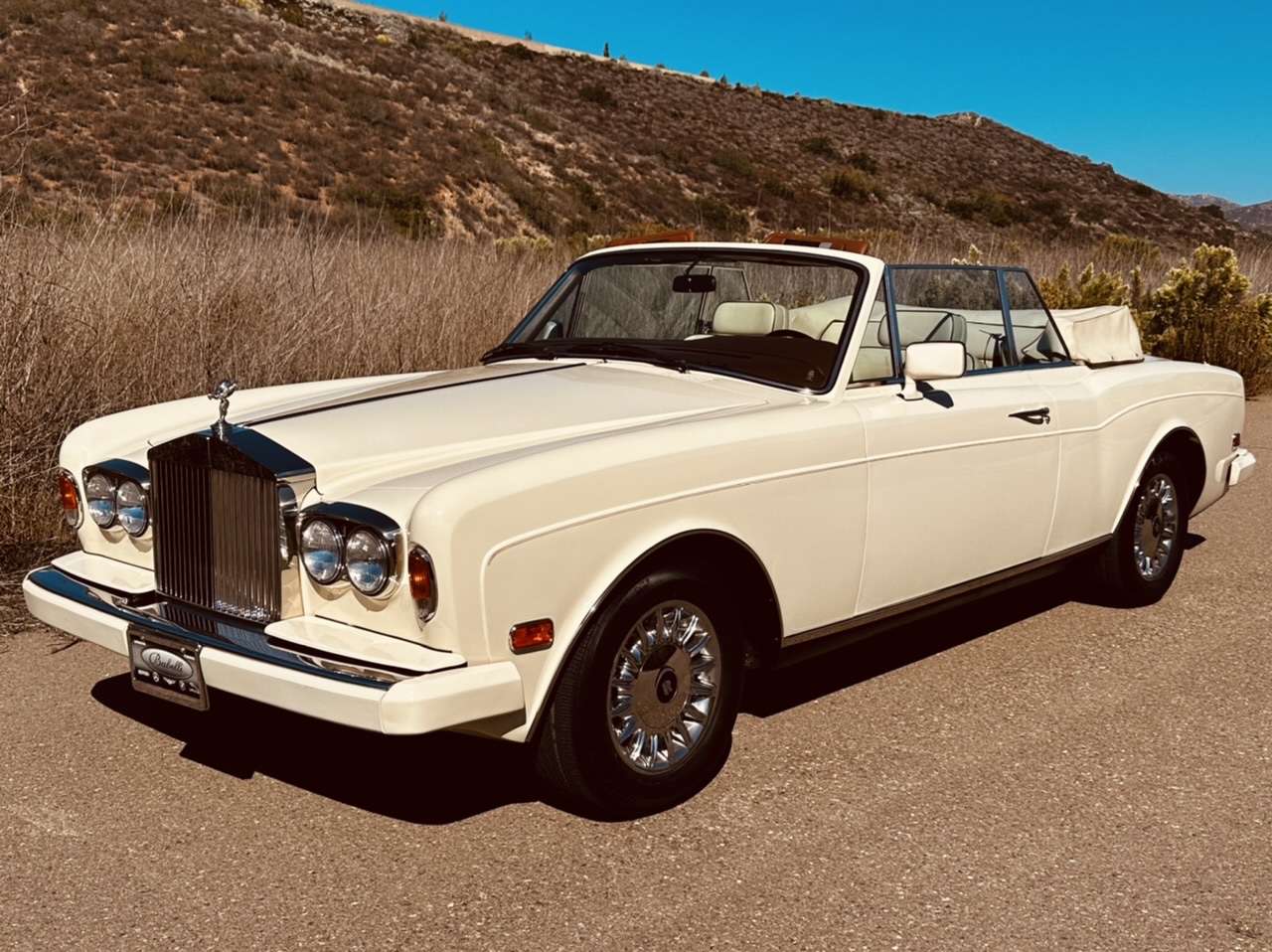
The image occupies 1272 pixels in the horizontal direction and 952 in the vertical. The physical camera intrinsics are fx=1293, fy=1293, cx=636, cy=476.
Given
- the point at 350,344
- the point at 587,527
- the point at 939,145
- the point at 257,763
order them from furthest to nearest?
the point at 939,145, the point at 350,344, the point at 257,763, the point at 587,527

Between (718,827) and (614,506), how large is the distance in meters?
0.96

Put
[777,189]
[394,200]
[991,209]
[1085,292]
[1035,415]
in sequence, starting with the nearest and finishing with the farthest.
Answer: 1. [1035,415]
2. [1085,292]
3. [394,200]
4. [777,189]
5. [991,209]

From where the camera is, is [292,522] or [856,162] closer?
[292,522]

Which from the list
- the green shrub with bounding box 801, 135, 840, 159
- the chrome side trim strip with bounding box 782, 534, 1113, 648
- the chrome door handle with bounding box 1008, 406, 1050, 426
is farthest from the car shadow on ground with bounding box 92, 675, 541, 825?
the green shrub with bounding box 801, 135, 840, 159

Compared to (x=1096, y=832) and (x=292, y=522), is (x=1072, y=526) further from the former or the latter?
(x=292, y=522)

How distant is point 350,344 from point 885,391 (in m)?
5.22

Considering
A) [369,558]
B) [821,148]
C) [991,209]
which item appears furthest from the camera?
[821,148]

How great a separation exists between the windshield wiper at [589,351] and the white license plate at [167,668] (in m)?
1.95

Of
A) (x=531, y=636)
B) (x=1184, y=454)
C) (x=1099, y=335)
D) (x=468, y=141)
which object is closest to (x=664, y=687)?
(x=531, y=636)

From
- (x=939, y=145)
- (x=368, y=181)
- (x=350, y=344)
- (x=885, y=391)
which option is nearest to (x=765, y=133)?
(x=939, y=145)

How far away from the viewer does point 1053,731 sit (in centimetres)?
435

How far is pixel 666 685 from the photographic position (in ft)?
12.0

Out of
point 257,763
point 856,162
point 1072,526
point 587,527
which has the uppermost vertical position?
point 856,162

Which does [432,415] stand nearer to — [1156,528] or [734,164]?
[1156,528]
